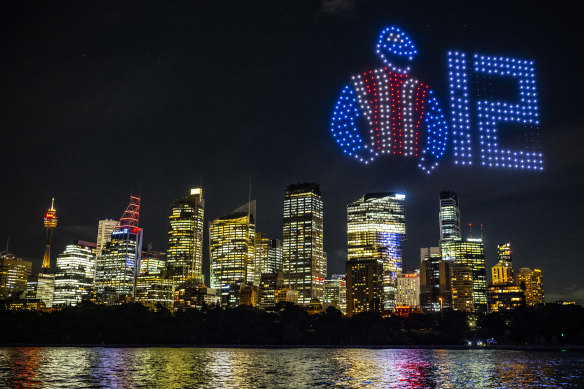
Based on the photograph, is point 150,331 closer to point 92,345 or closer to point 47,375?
point 92,345

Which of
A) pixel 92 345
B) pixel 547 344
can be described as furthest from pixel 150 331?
pixel 547 344

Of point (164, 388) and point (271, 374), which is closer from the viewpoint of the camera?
point (164, 388)

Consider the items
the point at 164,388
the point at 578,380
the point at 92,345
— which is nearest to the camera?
the point at 164,388

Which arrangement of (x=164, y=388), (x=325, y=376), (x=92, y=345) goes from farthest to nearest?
(x=92, y=345) → (x=325, y=376) → (x=164, y=388)

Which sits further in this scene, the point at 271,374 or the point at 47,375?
the point at 271,374

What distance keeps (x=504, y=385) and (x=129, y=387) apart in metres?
45.7

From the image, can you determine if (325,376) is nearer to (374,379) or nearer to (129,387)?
(374,379)

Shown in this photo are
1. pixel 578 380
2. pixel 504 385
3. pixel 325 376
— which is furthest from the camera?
pixel 325 376

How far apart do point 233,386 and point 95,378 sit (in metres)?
21.4

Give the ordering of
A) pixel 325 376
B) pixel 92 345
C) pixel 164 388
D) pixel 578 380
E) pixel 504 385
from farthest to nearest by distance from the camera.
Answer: pixel 92 345 < pixel 325 376 < pixel 578 380 < pixel 504 385 < pixel 164 388

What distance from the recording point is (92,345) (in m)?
189

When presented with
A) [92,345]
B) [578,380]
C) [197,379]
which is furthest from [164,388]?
[92,345]

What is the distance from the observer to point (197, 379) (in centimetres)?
8162

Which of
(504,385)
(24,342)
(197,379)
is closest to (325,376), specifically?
(197,379)
